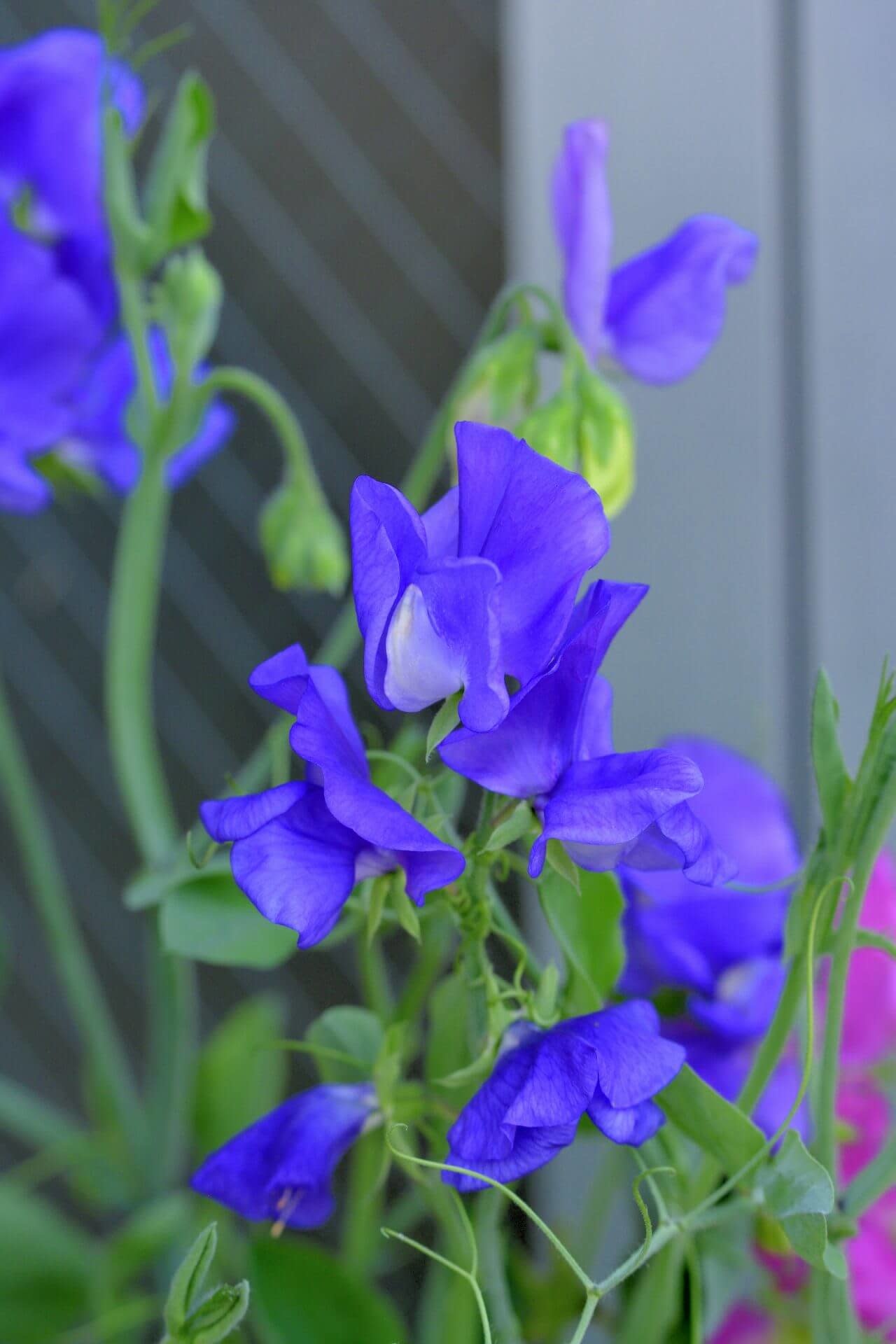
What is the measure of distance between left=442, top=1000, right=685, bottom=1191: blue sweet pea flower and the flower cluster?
318 millimetres

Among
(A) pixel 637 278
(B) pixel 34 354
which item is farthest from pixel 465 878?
(B) pixel 34 354

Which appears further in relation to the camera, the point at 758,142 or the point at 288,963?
the point at 288,963

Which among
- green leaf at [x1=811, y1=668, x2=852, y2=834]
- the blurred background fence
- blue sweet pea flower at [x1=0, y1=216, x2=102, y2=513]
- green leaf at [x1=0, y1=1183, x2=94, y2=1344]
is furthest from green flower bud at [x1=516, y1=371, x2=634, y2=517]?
green leaf at [x1=0, y1=1183, x2=94, y2=1344]

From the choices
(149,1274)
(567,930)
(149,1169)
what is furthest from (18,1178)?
(567,930)

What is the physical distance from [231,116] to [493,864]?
0.83m

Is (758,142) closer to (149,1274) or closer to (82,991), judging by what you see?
(82,991)

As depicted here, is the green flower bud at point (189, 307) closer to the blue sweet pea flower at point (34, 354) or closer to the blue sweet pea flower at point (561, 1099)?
the blue sweet pea flower at point (34, 354)

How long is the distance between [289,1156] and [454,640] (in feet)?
0.51

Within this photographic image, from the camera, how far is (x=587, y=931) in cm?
35

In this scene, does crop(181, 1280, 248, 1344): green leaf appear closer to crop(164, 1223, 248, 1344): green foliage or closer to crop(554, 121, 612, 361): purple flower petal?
crop(164, 1223, 248, 1344): green foliage

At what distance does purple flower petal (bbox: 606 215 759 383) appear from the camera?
1.38ft

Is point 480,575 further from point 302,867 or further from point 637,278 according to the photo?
point 637,278

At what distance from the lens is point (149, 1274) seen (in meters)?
0.96

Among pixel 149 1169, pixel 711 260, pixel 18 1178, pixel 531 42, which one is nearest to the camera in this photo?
pixel 711 260
